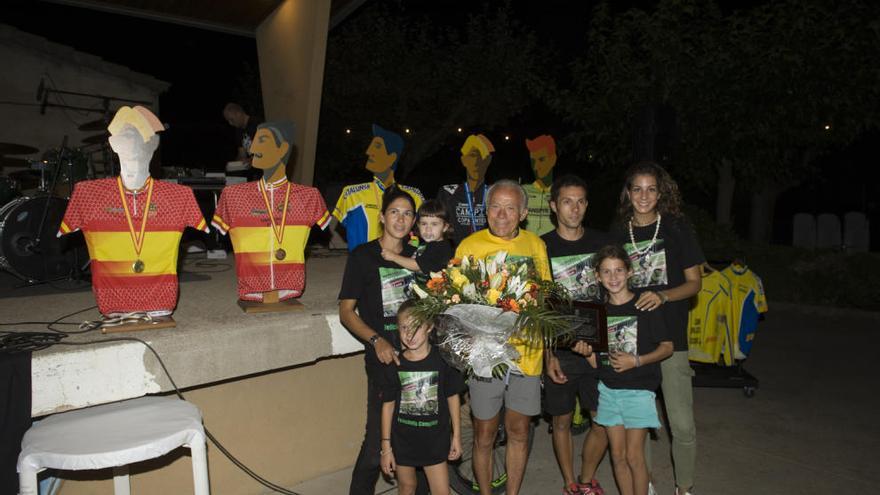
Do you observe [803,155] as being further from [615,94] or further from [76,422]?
[76,422]

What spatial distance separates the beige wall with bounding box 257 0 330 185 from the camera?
7.21m

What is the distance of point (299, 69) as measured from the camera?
762cm

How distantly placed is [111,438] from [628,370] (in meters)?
2.48

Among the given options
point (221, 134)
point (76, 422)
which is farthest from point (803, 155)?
point (221, 134)

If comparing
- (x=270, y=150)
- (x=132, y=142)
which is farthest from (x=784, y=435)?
(x=132, y=142)

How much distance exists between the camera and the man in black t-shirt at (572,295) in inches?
134

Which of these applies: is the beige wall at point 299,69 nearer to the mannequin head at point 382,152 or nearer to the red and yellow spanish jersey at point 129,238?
the mannequin head at point 382,152

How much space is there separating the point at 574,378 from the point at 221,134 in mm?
20182

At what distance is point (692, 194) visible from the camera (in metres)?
17.7

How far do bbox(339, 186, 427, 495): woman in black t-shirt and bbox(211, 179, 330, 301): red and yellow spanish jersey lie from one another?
2.44ft

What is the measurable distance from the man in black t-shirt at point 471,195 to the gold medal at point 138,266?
8.73 ft

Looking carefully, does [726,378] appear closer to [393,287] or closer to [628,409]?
[628,409]

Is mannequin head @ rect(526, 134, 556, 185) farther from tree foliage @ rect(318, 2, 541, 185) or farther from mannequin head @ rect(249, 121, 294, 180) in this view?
tree foliage @ rect(318, 2, 541, 185)

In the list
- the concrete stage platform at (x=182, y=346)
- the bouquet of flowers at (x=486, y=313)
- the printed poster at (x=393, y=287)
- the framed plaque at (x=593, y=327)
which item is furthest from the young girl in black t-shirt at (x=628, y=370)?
the concrete stage platform at (x=182, y=346)
